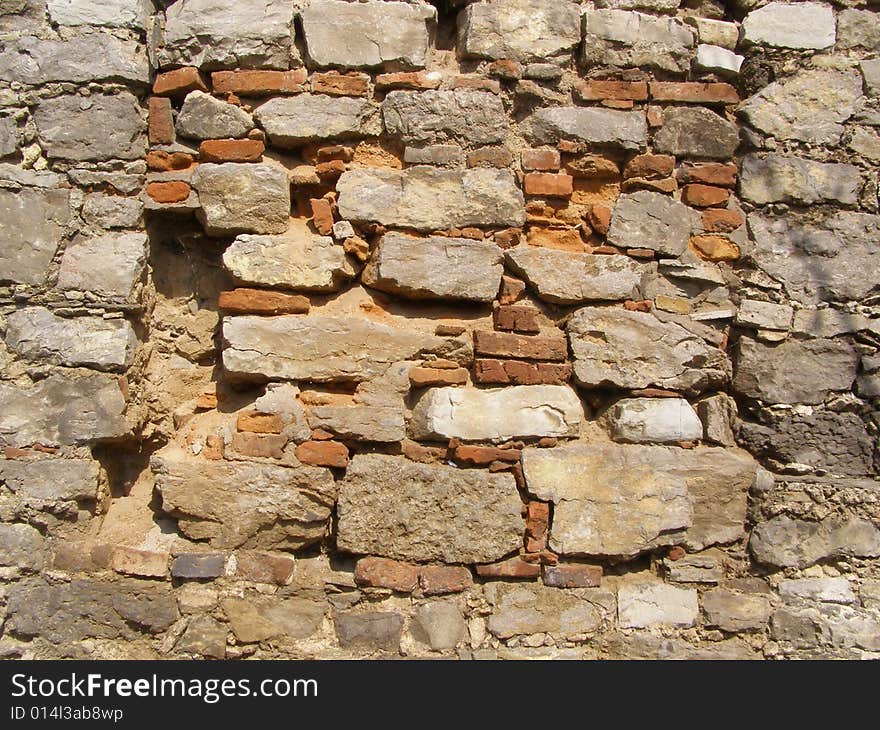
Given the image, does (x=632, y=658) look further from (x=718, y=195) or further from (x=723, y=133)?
(x=723, y=133)

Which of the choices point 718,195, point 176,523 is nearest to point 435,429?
point 176,523

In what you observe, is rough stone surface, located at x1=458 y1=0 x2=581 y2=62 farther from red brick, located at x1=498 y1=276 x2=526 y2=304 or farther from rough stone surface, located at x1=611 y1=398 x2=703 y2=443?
rough stone surface, located at x1=611 y1=398 x2=703 y2=443

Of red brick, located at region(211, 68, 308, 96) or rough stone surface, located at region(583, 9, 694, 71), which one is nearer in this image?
red brick, located at region(211, 68, 308, 96)

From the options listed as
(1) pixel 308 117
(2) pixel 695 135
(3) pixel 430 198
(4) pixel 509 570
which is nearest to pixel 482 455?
(4) pixel 509 570

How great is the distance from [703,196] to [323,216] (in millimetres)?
1377

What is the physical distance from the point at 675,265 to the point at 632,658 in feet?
4.47

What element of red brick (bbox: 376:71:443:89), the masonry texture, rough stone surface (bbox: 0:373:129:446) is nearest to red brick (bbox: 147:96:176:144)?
the masonry texture

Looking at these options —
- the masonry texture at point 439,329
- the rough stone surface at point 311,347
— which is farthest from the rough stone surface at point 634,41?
the rough stone surface at point 311,347

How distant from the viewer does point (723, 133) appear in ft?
10.1

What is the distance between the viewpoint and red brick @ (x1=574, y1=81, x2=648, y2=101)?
9.93ft

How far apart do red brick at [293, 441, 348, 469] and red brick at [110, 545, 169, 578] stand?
54 cm

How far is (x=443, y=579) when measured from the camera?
273cm

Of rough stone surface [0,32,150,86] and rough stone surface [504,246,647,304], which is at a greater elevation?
rough stone surface [0,32,150,86]

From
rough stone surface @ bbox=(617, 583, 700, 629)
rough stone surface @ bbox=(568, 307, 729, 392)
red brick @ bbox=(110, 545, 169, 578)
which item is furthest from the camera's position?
rough stone surface @ bbox=(568, 307, 729, 392)
